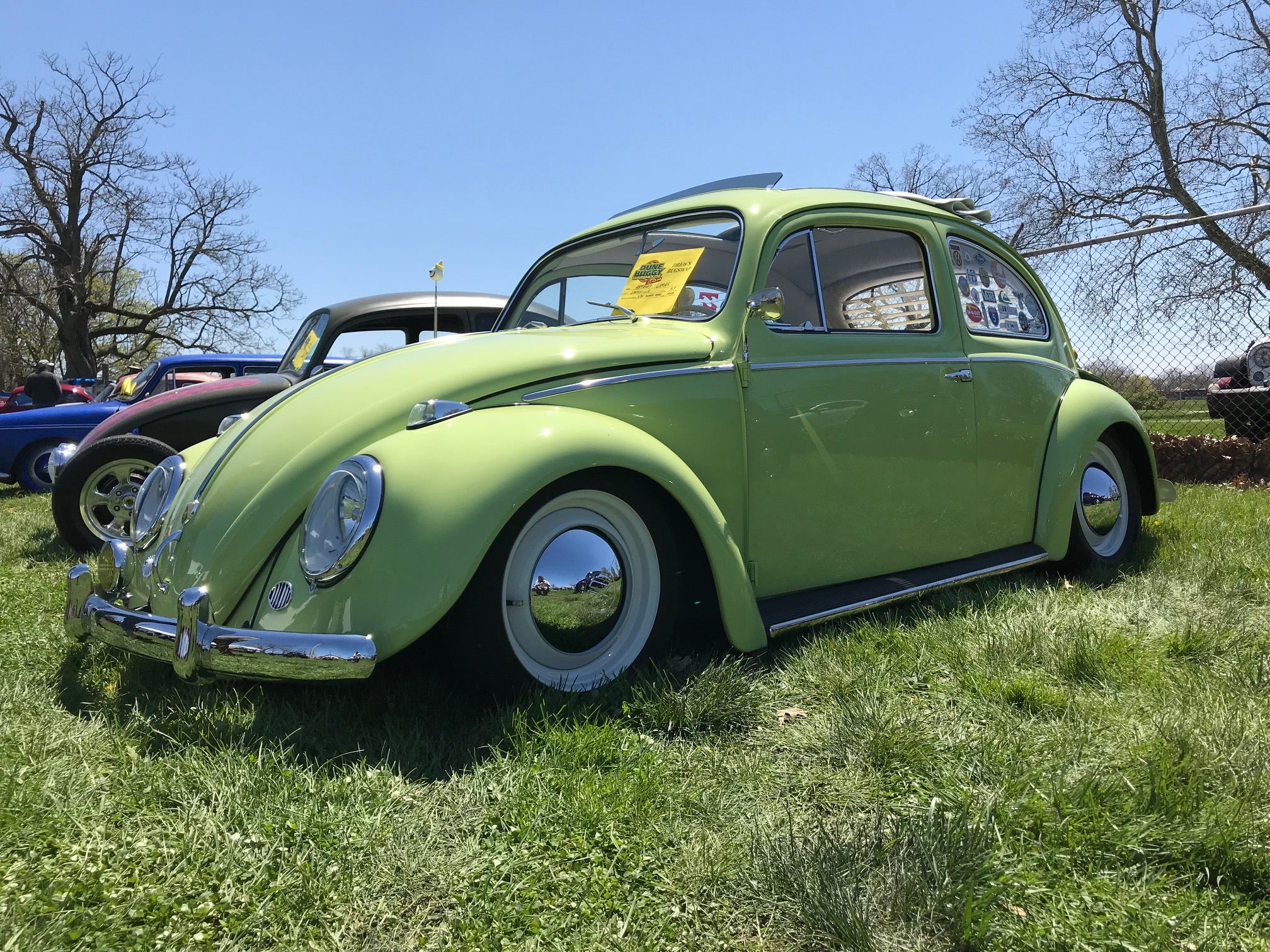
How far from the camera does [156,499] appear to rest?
125 inches

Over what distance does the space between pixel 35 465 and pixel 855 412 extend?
9743mm

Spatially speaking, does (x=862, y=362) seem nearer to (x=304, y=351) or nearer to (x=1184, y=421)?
(x=304, y=351)

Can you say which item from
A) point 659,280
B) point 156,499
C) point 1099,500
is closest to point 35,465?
point 156,499

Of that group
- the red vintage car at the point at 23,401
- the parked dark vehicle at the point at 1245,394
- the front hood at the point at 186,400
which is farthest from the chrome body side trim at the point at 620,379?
the red vintage car at the point at 23,401

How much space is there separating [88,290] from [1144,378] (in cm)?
2970

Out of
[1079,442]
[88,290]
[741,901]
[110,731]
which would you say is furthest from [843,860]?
[88,290]

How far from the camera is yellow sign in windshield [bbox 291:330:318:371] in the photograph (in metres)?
7.04

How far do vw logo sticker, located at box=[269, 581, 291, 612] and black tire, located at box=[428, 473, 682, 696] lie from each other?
0.40 m

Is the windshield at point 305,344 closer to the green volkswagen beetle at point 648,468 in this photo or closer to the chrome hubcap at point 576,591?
the green volkswagen beetle at point 648,468

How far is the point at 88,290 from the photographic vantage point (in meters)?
27.9

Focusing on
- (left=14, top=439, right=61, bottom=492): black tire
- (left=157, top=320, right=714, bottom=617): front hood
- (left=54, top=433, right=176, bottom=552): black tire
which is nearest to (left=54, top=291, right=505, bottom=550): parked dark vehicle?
(left=54, top=433, right=176, bottom=552): black tire

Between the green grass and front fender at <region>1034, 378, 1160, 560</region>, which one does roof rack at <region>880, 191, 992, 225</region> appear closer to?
front fender at <region>1034, 378, 1160, 560</region>

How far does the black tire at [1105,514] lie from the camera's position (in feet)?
14.5

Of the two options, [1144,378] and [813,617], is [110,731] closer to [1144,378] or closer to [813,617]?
[813,617]
